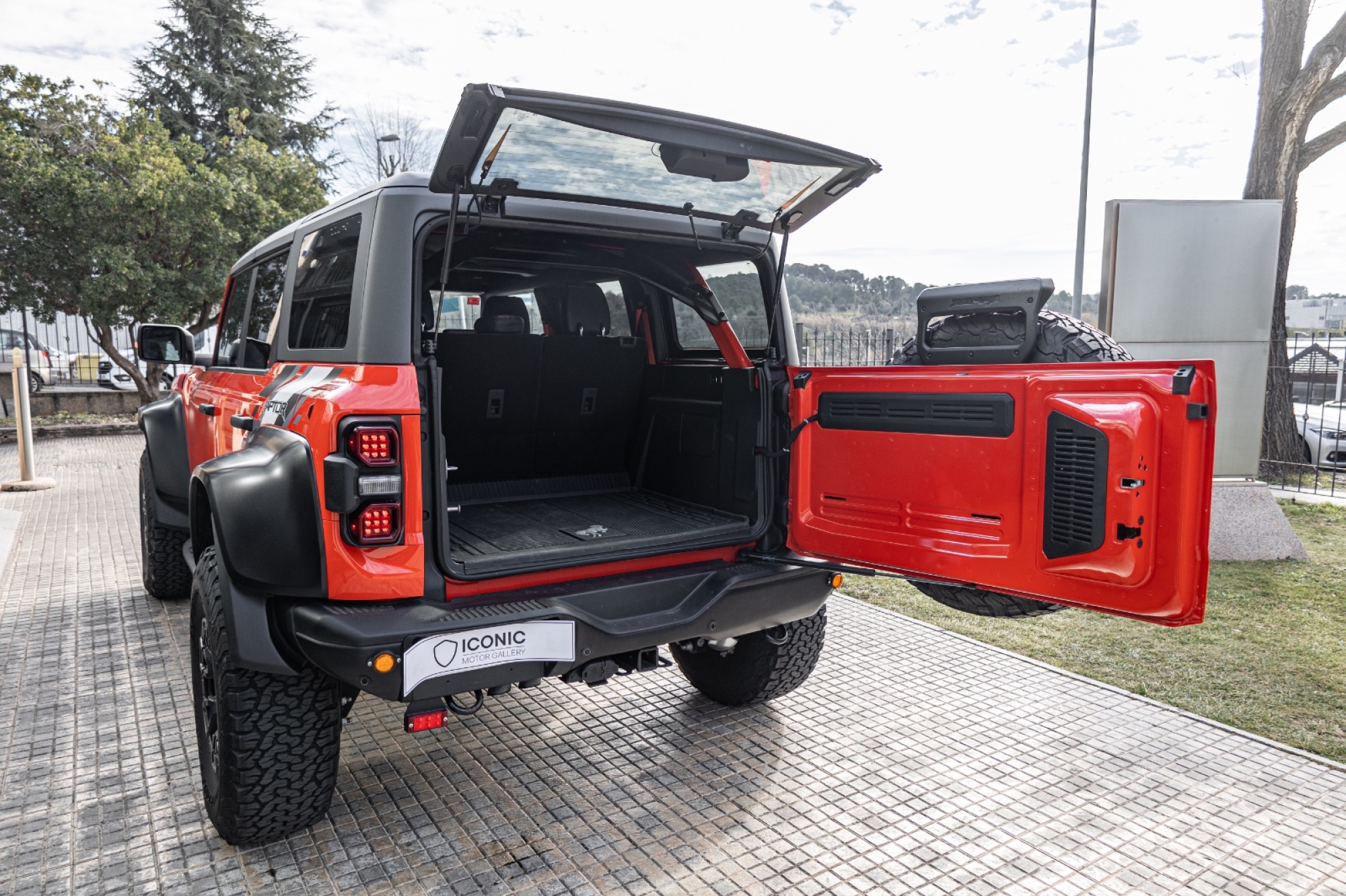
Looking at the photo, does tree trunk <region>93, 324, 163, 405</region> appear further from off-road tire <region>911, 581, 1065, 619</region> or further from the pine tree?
off-road tire <region>911, 581, 1065, 619</region>

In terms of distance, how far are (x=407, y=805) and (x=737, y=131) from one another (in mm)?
2482

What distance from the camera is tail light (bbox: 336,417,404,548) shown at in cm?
231

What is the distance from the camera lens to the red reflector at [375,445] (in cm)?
232

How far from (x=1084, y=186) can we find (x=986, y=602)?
38.1 feet

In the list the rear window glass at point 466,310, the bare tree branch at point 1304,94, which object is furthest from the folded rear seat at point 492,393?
the bare tree branch at point 1304,94

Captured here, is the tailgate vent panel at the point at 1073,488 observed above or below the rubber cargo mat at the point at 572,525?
above

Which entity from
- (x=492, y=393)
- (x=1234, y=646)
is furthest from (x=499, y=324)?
(x=1234, y=646)

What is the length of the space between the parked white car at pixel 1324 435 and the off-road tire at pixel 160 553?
11.6m

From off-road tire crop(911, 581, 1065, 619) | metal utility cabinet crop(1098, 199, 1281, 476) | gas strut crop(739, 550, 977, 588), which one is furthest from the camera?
metal utility cabinet crop(1098, 199, 1281, 476)

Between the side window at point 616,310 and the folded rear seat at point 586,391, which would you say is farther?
the side window at point 616,310

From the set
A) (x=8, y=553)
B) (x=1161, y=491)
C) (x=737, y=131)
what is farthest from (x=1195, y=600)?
(x=8, y=553)

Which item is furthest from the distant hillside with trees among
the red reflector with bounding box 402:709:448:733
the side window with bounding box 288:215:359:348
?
the red reflector with bounding box 402:709:448:733

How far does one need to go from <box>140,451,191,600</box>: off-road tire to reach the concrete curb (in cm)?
1149

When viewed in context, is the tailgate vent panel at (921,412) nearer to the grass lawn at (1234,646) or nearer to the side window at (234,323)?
the grass lawn at (1234,646)
